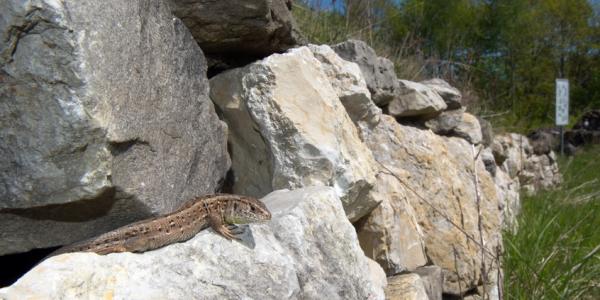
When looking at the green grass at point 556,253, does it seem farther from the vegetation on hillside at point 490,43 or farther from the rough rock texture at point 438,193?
the vegetation on hillside at point 490,43

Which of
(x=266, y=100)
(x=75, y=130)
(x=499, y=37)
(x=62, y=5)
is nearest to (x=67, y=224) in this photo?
(x=75, y=130)

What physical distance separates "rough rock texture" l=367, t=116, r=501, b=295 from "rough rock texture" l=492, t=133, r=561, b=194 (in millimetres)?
3249

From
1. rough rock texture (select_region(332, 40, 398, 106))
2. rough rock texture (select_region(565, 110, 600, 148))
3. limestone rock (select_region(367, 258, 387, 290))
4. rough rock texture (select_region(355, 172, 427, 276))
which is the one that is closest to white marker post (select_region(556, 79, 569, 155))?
rough rock texture (select_region(565, 110, 600, 148))

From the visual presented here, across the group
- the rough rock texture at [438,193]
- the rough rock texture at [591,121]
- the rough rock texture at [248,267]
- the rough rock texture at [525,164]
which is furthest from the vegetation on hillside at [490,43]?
the rough rock texture at [248,267]

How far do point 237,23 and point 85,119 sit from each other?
4.49ft

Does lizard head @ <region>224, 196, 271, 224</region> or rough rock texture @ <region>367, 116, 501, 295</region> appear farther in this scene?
rough rock texture @ <region>367, 116, 501, 295</region>

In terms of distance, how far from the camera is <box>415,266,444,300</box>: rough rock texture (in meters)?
3.76

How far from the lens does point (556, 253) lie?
475cm

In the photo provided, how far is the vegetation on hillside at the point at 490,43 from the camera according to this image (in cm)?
819

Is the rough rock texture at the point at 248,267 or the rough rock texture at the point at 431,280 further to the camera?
the rough rock texture at the point at 431,280

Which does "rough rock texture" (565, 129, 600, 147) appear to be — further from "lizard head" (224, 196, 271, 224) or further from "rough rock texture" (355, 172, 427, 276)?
"lizard head" (224, 196, 271, 224)

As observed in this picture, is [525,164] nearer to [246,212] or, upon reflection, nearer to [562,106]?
[562,106]

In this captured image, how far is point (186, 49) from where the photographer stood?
274 cm

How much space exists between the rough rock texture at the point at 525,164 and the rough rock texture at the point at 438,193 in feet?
10.7
